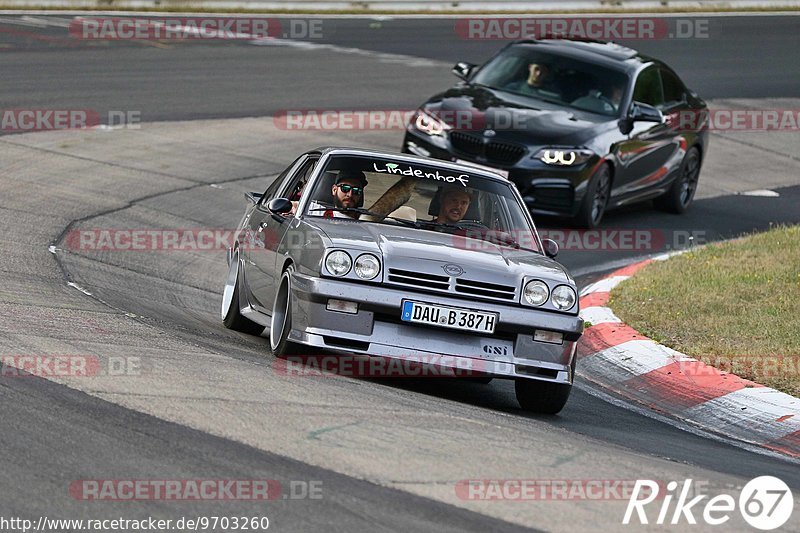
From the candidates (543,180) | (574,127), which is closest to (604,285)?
(543,180)

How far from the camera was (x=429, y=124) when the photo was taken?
15180 millimetres

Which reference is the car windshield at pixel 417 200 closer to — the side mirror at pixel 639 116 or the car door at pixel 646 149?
the car door at pixel 646 149

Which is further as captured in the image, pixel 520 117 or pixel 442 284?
pixel 520 117

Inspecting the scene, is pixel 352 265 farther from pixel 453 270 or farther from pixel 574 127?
pixel 574 127

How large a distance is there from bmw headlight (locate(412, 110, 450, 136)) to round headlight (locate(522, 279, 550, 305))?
699 cm

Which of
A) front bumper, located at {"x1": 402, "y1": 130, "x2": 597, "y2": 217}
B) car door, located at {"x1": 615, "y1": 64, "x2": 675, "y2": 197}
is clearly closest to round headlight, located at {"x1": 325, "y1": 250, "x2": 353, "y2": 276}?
front bumper, located at {"x1": 402, "y1": 130, "x2": 597, "y2": 217}

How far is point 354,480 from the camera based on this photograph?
5.78 metres

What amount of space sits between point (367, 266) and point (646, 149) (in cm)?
874

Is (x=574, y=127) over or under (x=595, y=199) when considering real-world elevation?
over

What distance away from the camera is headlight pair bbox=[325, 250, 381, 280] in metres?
7.92

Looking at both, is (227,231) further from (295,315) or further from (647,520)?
(647,520)

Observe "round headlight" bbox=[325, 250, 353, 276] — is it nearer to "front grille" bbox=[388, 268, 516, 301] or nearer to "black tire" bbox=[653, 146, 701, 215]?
"front grille" bbox=[388, 268, 516, 301]

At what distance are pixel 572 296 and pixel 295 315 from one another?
1.58m

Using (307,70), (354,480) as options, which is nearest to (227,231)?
(354,480)
